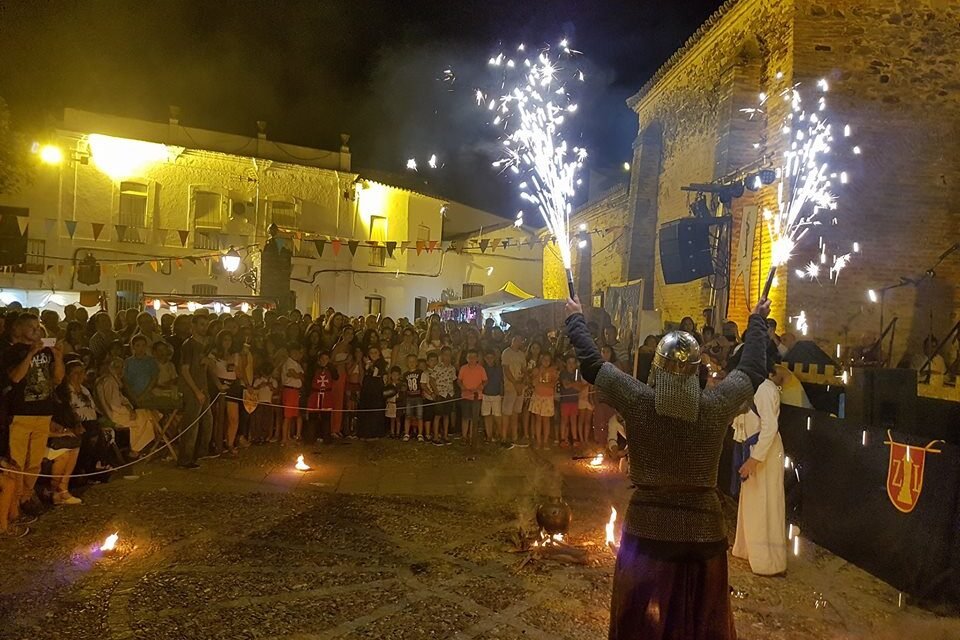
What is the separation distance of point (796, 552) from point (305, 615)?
4.57m

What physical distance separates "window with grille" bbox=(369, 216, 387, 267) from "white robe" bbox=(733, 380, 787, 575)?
24.1 metres

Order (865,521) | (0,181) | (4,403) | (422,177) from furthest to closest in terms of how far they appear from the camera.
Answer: (422,177) < (0,181) < (4,403) < (865,521)

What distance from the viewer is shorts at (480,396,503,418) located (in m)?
10.9

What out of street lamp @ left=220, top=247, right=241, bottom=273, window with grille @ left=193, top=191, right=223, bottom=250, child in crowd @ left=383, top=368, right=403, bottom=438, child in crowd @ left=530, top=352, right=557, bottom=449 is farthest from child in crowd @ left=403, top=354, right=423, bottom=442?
window with grille @ left=193, top=191, right=223, bottom=250

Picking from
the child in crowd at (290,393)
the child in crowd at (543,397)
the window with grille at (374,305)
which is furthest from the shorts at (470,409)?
the window with grille at (374,305)

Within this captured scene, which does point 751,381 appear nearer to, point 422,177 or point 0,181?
point 0,181

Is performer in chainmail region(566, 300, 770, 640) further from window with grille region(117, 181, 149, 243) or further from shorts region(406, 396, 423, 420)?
window with grille region(117, 181, 149, 243)

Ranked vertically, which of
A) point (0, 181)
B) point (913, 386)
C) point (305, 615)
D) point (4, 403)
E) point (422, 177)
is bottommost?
point (305, 615)

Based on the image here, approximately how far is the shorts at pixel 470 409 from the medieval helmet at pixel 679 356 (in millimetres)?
7912

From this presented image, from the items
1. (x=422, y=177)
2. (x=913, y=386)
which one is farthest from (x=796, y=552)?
(x=422, y=177)

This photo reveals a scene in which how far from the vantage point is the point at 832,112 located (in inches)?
436

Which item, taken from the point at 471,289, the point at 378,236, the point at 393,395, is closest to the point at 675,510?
the point at 393,395

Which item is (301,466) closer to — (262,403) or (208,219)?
(262,403)

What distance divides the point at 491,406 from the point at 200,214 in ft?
62.3
